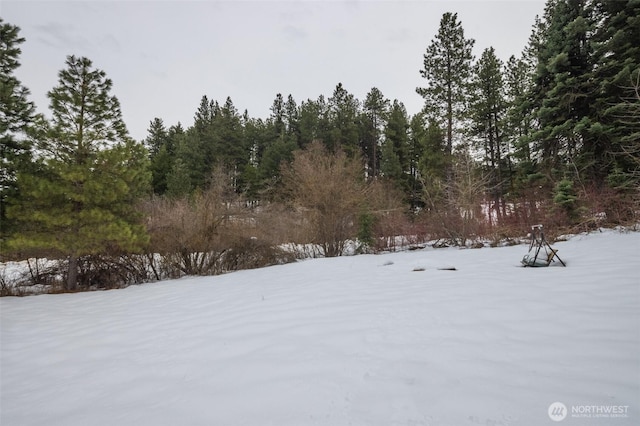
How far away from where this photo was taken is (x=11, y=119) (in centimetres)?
806

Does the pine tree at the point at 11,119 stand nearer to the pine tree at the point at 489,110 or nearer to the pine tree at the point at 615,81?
the pine tree at the point at 615,81

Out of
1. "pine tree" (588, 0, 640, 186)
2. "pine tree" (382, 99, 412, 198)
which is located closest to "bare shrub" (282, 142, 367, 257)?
"pine tree" (588, 0, 640, 186)

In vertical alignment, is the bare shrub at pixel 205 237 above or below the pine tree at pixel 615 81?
below

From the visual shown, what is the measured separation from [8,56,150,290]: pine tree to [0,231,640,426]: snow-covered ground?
3.57 meters

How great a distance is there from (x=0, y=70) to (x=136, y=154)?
5.28 metres

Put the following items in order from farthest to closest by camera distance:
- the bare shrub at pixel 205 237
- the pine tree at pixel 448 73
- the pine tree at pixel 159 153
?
the pine tree at pixel 159 153
the pine tree at pixel 448 73
the bare shrub at pixel 205 237

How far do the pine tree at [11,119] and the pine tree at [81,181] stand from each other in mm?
433

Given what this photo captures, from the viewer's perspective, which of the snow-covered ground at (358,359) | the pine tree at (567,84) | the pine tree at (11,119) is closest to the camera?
the snow-covered ground at (358,359)

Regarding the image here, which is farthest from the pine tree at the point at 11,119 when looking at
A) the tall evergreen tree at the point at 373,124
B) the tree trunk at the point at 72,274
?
the tall evergreen tree at the point at 373,124

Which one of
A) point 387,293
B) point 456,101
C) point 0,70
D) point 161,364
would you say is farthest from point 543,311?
point 456,101

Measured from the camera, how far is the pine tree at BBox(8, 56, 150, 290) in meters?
7.52

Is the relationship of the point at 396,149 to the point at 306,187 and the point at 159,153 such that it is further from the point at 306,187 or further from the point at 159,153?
the point at 159,153

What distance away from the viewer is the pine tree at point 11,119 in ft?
24.6

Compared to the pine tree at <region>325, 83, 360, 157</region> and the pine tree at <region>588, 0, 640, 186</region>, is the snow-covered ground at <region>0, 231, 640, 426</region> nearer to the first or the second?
the pine tree at <region>588, 0, 640, 186</region>
